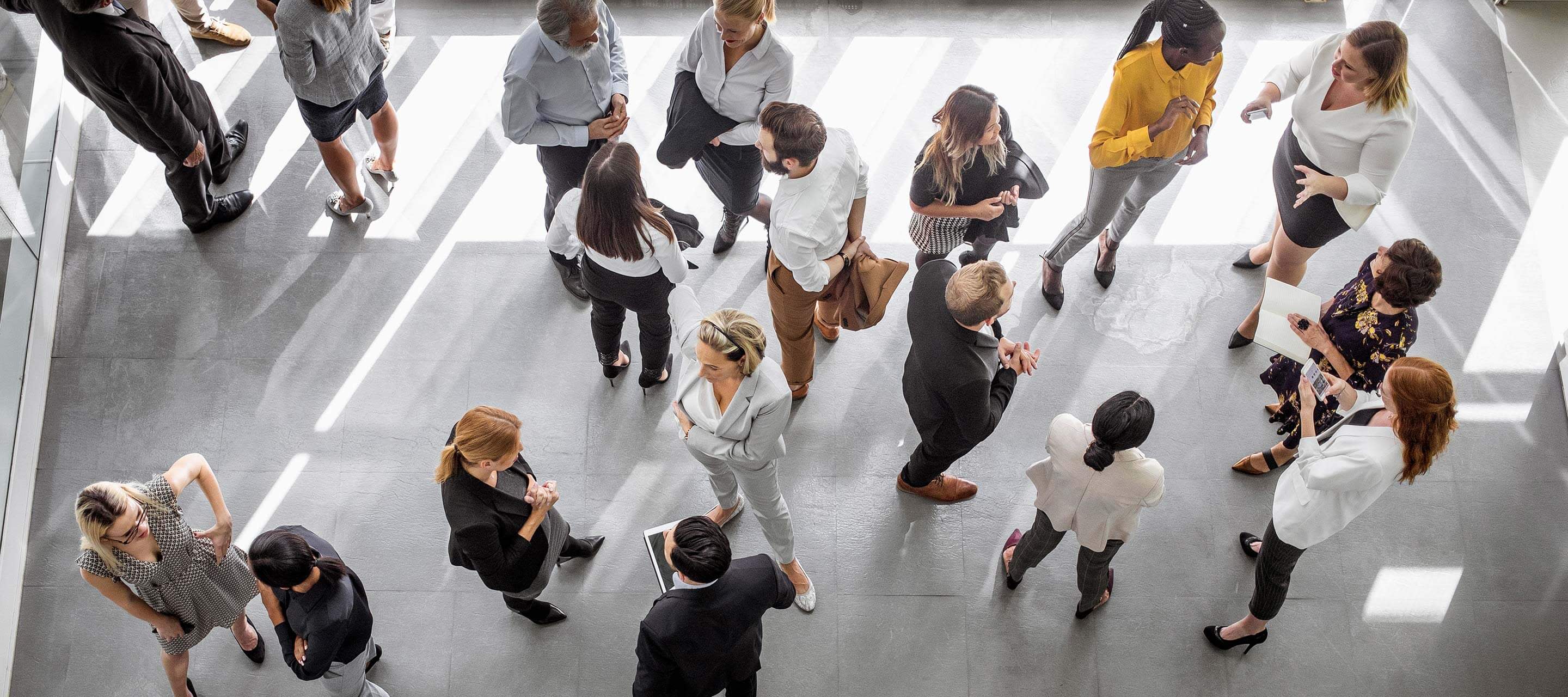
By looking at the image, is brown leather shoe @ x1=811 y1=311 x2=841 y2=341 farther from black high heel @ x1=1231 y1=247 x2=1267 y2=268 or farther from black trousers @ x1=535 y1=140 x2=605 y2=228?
black high heel @ x1=1231 y1=247 x2=1267 y2=268

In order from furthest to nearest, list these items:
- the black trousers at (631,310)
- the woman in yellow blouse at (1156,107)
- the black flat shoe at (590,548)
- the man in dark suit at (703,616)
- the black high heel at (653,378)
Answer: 1. the black high heel at (653,378)
2. the black flat shoe at (590,548)
3. the black trousers at (631,310)
4. the woman in yellow blouse at (1156,107)
5. the man in dark suit at (703,616)

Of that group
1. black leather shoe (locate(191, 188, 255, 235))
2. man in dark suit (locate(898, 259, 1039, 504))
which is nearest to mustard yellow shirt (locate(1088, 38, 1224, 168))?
man in dark suit (locate(898, 259, 1039, 504))

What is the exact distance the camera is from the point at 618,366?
16.3ft

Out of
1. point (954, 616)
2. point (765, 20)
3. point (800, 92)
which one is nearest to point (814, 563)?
point (954, 616)

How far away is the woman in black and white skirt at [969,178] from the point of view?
12.8ft

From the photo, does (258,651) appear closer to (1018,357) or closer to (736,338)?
(736,338)

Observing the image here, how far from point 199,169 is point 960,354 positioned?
407cm

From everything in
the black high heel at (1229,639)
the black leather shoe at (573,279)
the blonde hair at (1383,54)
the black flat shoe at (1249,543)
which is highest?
the blonde hair at (1383,54)

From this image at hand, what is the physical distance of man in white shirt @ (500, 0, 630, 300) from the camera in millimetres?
4094

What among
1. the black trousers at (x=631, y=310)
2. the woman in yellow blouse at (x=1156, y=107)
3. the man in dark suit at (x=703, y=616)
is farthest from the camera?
the black trousers at (x=631, y=310)

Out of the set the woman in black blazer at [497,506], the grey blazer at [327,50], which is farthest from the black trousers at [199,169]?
the woman in black blazer at [497,506]

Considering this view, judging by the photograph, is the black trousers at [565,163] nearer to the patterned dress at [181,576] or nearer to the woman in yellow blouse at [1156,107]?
the patterned dress at [181,576]

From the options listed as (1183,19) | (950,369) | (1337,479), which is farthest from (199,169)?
(1337,479)

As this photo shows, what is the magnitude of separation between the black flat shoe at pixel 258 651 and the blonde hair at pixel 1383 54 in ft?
16.7
